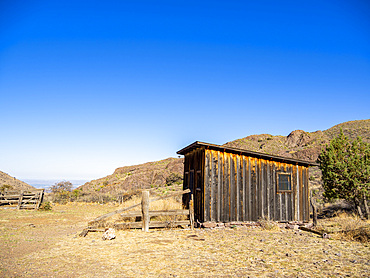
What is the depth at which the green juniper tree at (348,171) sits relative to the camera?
1452cm

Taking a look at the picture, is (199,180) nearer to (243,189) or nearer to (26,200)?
(243,189)

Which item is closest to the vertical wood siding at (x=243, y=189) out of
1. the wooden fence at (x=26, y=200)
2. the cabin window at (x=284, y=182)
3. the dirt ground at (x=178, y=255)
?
the cabin window at (x=284, y=182)

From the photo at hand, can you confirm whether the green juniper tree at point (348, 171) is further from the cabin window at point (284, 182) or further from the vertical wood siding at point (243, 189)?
the cabin window at point (284, 182)

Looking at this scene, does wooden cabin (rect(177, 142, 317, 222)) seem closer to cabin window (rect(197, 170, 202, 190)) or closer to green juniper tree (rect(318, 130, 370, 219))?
cabin window (rect(197, 170, 202, 190))

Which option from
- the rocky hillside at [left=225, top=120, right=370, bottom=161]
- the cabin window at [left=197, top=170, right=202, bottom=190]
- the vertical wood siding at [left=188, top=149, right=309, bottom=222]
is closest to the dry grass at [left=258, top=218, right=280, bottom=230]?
the vertical wood siding at [left=188, top=149, right=309, bottom=222]

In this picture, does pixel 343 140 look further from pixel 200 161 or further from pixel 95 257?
pixel 95 257

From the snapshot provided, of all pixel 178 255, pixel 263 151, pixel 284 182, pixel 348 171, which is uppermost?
pixel 263 151

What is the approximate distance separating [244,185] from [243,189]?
204 mm

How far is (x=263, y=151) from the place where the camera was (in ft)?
160

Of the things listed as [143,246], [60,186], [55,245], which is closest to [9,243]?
[55,245]

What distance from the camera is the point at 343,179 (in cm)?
1502

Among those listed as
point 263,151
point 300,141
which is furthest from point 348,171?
point 300,141

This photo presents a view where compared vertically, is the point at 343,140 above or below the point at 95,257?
above

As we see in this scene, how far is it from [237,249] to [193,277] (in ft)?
9.29
